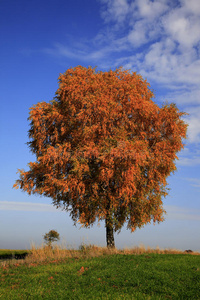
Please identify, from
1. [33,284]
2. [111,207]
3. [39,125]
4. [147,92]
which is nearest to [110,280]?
[33,284]

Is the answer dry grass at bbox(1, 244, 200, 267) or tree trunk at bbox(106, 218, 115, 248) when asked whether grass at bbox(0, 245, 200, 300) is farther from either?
tree trunk at bbox(106, 218, 115, 248)

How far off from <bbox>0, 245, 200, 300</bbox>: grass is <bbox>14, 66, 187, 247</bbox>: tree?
4.21 metres

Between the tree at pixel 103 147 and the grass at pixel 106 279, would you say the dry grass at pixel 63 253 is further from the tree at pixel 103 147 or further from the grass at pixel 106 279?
the tree at pixel 103 147

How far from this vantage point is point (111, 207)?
18109 millimetres

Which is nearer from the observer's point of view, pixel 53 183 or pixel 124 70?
pixel 53 183

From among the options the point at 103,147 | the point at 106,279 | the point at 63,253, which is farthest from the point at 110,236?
the point at 106,279

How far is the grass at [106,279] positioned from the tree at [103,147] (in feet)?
13.8

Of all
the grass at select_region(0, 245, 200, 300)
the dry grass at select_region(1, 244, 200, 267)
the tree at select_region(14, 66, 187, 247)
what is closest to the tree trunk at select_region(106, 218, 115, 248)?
the tree at select_region(14, 66, 187, 247)

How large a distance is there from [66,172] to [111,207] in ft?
12.3

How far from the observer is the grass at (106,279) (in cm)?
921

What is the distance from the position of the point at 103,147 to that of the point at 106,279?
7891 mm

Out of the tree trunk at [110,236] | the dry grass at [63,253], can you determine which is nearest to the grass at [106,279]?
the dry grass at [63,253]

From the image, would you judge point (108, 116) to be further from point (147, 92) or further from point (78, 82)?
point (147, 92)

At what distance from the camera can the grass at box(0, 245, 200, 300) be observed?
9.21 metres
